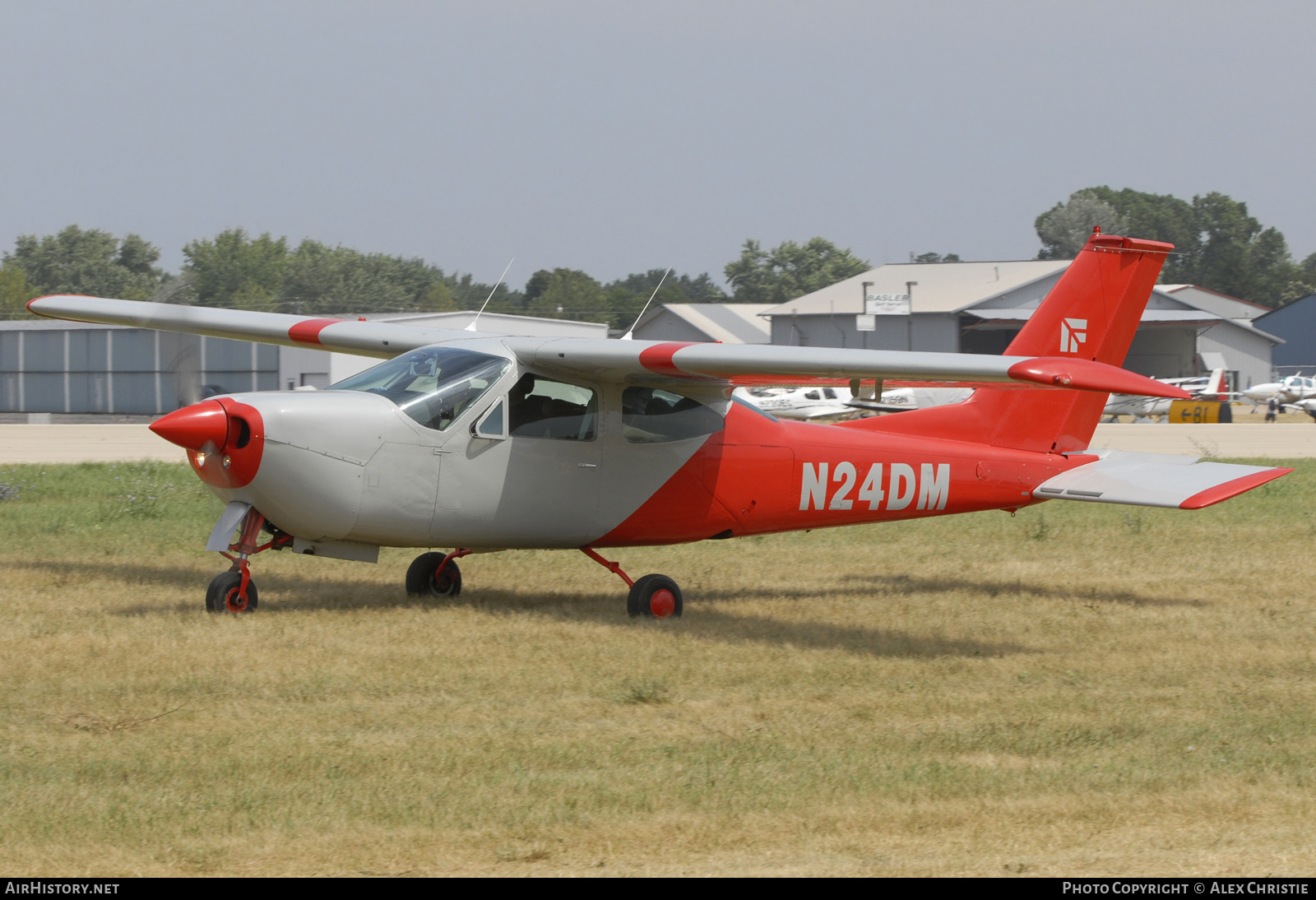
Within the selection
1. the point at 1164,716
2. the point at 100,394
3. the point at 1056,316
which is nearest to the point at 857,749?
the point at 1164,716

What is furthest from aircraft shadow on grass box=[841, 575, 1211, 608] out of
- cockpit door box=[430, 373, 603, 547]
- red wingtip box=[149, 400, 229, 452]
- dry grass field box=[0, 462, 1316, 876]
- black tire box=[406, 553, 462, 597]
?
red wingtip box=[149, 400, 229, 452]

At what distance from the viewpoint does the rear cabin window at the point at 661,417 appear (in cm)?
1093

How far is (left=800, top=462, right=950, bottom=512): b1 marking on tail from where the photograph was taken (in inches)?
453

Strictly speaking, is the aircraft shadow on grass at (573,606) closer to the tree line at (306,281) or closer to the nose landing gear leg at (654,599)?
the nose landing gear leg at (654,599)

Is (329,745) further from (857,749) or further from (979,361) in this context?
(979,361)

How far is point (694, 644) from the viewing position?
371 inches

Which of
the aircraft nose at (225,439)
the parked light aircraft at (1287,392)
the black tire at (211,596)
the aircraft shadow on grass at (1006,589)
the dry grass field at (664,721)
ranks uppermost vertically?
the parked light aircraft at (1287,392)

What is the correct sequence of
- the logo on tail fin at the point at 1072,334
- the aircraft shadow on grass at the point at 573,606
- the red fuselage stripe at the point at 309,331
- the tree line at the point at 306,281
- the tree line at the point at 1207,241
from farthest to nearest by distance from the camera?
the tree line at the point at 1207,241 < the tree line at the point at 306,281 < the red fuselage stripe at the point at 309,331 < the logo on tail fin at the point at 1072,334 < the aircraft shadow on grass at the point at 573,606

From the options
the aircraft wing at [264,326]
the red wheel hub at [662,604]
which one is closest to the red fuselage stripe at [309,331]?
the aircraft wing at [264,326]

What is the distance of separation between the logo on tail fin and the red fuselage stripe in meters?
6.93

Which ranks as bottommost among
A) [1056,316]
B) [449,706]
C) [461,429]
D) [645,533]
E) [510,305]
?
[449,706]

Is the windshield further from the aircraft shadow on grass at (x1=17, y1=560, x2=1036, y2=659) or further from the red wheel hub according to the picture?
the red wheel hub

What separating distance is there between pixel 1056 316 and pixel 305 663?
729 cm

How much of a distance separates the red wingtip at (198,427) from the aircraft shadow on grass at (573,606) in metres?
1.53
